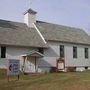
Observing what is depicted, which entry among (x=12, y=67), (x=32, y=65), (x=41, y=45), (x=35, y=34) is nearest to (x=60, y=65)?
(x=41, y=45)

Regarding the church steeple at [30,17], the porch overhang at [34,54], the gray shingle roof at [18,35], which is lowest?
the porch overhang at [34,54]

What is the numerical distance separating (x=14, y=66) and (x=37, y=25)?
1618 cm

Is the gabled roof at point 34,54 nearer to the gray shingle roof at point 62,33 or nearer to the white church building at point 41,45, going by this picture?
the white church building at point 41,45

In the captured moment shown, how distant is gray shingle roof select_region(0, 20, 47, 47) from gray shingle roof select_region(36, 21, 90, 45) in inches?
56.4

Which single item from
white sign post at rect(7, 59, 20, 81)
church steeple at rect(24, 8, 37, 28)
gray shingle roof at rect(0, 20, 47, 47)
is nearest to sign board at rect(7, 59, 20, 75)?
white sign post at rect(7, 59, 20, 81)

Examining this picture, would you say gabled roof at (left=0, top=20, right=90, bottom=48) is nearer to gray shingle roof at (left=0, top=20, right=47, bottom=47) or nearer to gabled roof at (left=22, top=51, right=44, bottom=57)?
gray shingle roof at (left=0, top=20, right=47, bottom=47)

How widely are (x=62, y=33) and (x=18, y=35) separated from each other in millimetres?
8417

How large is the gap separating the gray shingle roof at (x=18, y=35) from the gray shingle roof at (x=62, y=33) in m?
1.43

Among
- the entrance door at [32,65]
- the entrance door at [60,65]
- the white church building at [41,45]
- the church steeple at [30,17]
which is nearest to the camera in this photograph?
the white church building at [41,45]

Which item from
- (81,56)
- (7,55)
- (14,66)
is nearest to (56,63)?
(81,56)

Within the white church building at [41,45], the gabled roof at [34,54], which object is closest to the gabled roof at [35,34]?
the white church building at [41,45]

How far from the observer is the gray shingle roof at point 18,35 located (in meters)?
31.4

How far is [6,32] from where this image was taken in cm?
3281

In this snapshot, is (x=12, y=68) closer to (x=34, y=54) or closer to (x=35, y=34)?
(x=34, y=54)
